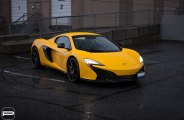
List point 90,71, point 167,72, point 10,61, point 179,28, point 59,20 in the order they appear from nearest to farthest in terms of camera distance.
Result: point 90,71, point 167,72, point 10,61, point 59,20, point 179,28

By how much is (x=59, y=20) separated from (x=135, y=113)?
1327 cm

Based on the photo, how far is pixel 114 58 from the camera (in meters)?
9.20

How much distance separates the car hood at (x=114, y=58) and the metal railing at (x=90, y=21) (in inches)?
361

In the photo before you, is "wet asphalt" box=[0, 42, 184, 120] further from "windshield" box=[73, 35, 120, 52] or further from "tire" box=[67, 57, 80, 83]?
"windshield" box=[73, 35, 120, 52]

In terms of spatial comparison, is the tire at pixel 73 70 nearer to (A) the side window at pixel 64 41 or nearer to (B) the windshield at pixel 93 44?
(B) the windshield at pixel 93 44

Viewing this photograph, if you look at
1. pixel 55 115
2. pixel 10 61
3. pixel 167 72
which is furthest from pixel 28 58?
pixel 55 115

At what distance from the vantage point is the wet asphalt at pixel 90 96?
657cm

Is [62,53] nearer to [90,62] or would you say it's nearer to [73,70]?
[73,70]

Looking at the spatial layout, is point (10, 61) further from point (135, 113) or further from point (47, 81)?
point (135, 113)

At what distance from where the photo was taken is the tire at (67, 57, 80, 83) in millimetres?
9227

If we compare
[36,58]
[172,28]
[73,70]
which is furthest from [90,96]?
[172,28]

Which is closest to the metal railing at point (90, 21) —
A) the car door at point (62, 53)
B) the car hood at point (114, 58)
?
the car door at point (62, 53)

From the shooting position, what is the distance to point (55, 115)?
6.50 m

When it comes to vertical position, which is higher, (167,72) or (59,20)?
(59,20)
